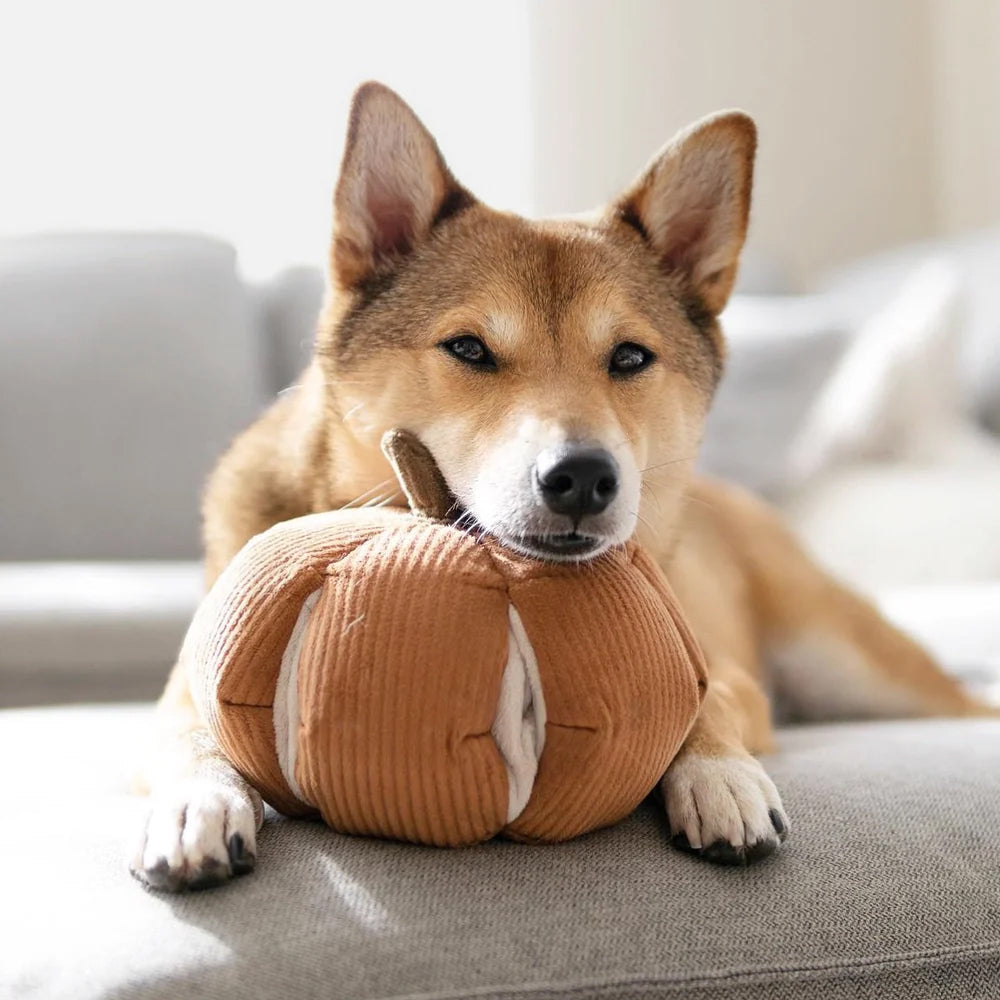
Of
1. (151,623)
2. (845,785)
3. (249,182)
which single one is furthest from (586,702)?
(249,182)

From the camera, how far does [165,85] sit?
3.57 m

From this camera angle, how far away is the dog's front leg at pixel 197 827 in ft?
2.77

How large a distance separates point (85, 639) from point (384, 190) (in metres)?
0.99

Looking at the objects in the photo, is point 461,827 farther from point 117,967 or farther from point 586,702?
point 117,967

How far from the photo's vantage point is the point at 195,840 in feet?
2.80

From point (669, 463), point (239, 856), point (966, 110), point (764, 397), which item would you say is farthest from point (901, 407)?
point (239, 856)

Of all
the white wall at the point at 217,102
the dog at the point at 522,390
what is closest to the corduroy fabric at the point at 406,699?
the dog at the point at 522,390

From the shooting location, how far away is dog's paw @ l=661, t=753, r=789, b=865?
0.94 metres

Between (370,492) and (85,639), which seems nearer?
(370,492)

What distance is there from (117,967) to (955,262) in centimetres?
329

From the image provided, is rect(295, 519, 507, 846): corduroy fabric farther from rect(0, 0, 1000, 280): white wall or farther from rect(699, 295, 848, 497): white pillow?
rect(0, 0, 1000, 280): white wall

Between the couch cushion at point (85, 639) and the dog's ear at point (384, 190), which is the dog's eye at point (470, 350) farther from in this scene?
the couch cushion at point (85, 639)

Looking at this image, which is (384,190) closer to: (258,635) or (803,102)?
(258,635)

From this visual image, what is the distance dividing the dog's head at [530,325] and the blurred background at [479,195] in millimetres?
850
